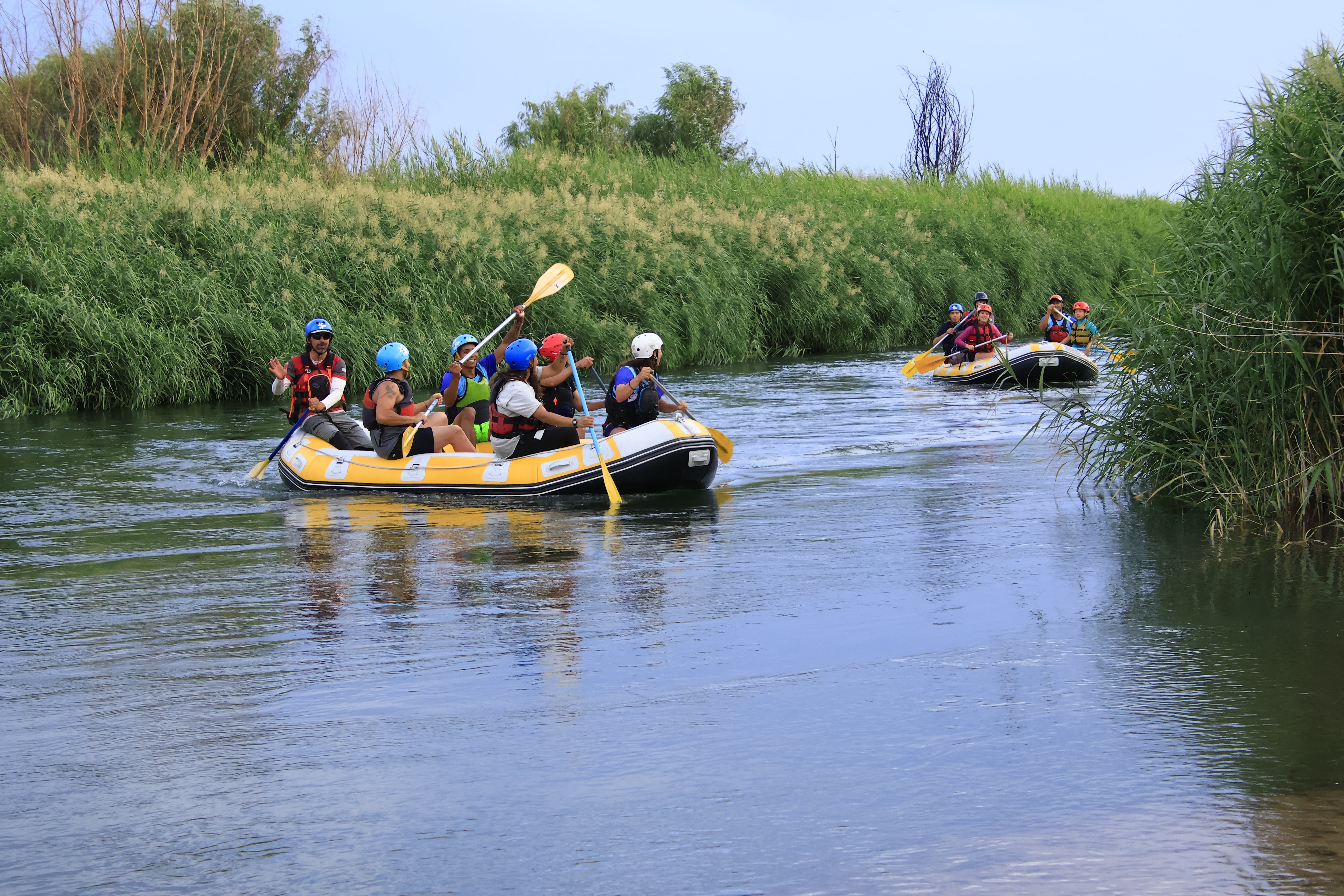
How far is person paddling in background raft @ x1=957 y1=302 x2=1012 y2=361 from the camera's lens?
18375mm

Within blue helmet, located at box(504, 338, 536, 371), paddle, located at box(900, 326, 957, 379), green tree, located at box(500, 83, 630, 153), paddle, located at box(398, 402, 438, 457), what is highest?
green tree, located at box(500, 83, 630, 153)

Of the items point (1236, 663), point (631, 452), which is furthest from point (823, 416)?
point (1236, 663)

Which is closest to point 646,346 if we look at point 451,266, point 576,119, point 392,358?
point 392,358

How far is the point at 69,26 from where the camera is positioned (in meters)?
24.6

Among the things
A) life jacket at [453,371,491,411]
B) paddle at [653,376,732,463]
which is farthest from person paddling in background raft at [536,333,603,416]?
life jacket at [453,371,491,411]

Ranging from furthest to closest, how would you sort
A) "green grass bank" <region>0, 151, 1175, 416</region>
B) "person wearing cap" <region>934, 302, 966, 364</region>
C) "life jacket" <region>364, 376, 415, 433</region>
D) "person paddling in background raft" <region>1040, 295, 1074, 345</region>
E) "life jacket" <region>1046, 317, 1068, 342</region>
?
"person wearing cap" <region>934, 302, 966, 364</region> < "life jacket" <region>1046, 317, 1068, 342</region> < "person paddling in background raft" <region>1040, 295, 1074, 345</region> < "green grass bank" <region>0, 151, 1175, 416</region> < "life jacket" <region>364, 376, 415, 433</region>

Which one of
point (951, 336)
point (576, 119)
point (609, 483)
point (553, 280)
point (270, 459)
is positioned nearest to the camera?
point (609, 483)

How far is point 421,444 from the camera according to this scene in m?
10.5

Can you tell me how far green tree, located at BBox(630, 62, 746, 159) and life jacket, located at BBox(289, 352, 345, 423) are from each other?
149 ft

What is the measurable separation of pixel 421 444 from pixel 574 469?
4.58ft

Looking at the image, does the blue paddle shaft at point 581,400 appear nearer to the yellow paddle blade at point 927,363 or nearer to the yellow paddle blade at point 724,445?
the yellow paddle blade at point 724,445

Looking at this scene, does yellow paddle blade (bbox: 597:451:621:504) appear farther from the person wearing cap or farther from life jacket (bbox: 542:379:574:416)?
the person wearing cap

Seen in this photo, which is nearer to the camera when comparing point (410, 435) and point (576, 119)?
point (410, 435)

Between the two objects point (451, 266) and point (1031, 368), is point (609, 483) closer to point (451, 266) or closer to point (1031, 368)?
point (1031, 368)
